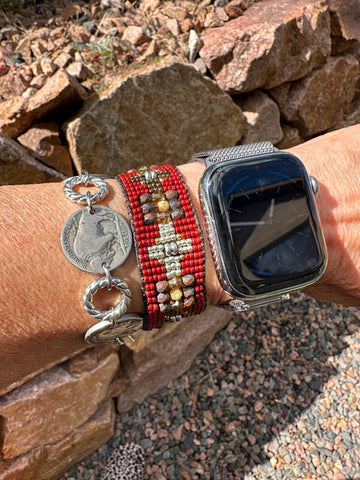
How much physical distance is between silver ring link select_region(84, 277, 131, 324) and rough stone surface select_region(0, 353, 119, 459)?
164 centimetres

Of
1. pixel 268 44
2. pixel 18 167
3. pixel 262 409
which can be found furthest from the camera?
pixel 262 409

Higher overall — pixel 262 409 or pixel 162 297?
pixel 162 297

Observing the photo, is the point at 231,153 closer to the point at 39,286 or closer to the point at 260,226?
the point at 260,226

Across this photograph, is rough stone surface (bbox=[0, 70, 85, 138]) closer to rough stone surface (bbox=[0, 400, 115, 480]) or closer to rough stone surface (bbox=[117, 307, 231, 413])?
rough stone surface (bbox=[117, 307, 231, 413])

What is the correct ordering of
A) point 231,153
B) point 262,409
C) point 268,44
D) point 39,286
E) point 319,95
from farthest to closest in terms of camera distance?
point 319,95
point 262,409
point 268,44
point 231,153
point 39,286

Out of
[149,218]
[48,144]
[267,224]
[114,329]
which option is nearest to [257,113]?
[48,144]

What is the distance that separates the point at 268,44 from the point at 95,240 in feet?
6.94

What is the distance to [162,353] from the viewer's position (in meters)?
2.74

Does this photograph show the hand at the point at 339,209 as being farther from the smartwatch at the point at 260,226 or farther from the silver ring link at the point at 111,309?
the silver ring link at the point at 111,309

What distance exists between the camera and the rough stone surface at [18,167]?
184 centimetres

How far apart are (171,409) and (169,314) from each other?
205 centimetres

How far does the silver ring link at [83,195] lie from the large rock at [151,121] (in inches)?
42.1

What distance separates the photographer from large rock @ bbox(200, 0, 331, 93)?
2.40 meters

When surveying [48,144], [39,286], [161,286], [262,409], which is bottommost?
[262,409]
